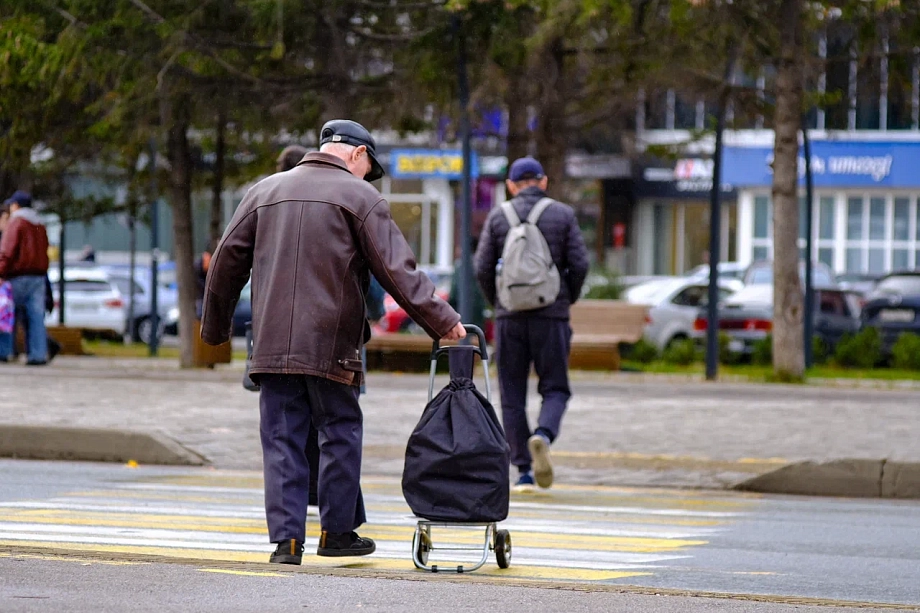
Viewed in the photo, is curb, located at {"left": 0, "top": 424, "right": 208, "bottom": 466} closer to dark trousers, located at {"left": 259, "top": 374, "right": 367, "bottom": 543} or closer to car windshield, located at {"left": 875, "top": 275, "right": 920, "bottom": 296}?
dark trousers, located at {"left": 259, "top": 374, "right": 367, "bottom": 543}

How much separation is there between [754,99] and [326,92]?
570 cm

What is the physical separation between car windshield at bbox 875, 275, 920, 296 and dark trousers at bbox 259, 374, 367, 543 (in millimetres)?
20387

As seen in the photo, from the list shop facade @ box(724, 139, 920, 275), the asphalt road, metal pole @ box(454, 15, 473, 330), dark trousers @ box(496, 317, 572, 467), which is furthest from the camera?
shop facade @ box(724, 139, 920, 275)

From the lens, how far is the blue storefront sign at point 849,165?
4850 centimetres

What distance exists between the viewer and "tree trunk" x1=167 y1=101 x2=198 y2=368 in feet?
70.9

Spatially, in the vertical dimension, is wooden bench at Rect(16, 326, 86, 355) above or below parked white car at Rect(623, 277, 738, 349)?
below

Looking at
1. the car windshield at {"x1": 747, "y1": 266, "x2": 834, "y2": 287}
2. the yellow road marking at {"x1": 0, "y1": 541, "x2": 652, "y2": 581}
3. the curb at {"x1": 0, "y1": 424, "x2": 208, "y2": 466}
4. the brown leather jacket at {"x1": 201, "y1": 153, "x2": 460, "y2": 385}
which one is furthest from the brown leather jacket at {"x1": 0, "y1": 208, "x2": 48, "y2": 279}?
the car windshield at {"x1": 747, "y1": 266, "x2": 834, "y2": 287}

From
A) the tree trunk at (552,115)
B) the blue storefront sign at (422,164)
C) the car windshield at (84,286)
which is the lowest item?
the car windshield at (84,286)

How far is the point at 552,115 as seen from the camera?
2088cm

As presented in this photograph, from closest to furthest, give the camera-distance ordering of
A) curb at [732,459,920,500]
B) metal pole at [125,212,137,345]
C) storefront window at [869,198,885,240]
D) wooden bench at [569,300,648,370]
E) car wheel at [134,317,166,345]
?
curb at [732,459,920,500] → wooden bench at [569,300,648,370] → metal pole at [125,212,137,345] → car wheel at [134,317,166,345] → storefront window at [869,198,885,240]

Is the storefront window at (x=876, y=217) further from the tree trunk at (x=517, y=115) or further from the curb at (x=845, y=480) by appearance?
the curb at (x=845, y=480)

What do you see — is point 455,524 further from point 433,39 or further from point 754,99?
point 754,99

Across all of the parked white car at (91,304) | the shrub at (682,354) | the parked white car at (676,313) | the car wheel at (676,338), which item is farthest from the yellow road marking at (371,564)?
the parked white car at (91,304)

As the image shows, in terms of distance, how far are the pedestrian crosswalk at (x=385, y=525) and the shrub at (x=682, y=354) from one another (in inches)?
534
